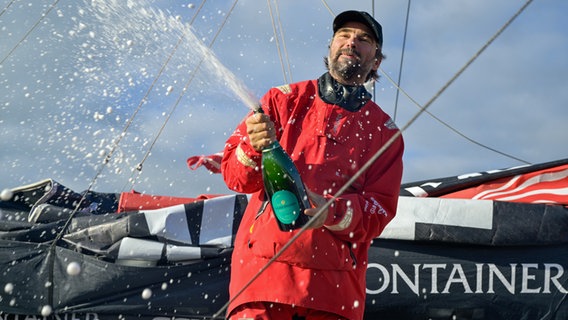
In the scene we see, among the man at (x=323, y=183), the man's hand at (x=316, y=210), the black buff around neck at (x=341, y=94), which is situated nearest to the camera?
the man's hand at (x=316, y=210)

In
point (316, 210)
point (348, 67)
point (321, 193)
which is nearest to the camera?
point (316, 210)

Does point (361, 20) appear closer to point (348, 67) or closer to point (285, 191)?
point (348, 67)

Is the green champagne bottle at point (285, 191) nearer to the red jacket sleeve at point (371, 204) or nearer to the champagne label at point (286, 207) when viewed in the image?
the champagne label at point (286, 207)

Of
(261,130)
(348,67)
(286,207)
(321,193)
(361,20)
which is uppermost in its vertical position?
(361,20)

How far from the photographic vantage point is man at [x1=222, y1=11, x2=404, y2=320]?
2.55 metres

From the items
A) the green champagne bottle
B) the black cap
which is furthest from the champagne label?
the black cap

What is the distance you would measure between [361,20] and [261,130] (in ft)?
2.64

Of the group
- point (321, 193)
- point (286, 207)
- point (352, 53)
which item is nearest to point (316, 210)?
point (286, 207)

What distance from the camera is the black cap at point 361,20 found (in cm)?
295

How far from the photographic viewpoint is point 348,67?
2.90 meters

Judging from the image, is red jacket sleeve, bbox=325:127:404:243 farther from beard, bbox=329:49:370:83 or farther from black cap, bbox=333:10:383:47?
black cap, bbox=333:10:383:47

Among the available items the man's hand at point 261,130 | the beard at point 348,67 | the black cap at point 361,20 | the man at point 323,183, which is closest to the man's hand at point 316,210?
the man at point 323,183

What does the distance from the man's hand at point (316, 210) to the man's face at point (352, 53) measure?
629mm

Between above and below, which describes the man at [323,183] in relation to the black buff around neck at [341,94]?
below
